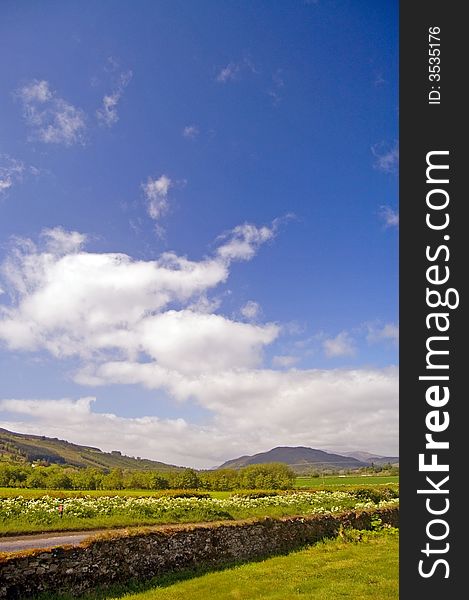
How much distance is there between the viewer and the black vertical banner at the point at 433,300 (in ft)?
16.2

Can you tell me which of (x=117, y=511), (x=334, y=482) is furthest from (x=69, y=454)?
(x=117, y=511)

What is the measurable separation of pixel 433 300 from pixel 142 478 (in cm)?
4855

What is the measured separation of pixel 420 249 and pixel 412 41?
8.29 feet

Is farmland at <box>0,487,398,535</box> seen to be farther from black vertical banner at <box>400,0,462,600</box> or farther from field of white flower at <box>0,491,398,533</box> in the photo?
black vertical banner at <box>400,0,462,600</box>

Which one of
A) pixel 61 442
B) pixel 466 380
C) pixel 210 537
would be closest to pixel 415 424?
pixel 466 380

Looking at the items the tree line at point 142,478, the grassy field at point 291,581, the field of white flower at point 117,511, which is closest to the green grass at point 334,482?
the tree line at point 142,478

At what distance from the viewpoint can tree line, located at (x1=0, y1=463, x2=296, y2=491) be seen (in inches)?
1692

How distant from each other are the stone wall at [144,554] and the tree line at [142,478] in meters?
30.1

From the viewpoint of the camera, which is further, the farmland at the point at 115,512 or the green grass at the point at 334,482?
the green grass at the point at 334,482

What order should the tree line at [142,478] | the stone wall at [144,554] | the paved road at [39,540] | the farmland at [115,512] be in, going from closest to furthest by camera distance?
the stone wall at [144,554] < the paved road at [39,540] < the farmland at [115,512] < the tree line at [142,478]

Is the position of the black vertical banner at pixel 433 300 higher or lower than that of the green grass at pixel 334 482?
higher

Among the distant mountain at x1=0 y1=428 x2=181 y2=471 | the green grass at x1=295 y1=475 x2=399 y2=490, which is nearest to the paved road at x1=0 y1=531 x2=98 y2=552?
the green grass at x1=295 y1=475 x2=399 y2=490

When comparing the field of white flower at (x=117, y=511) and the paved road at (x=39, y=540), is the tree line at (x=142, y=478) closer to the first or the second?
the field of white flower at (x=117, y=511)

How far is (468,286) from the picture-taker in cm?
517
